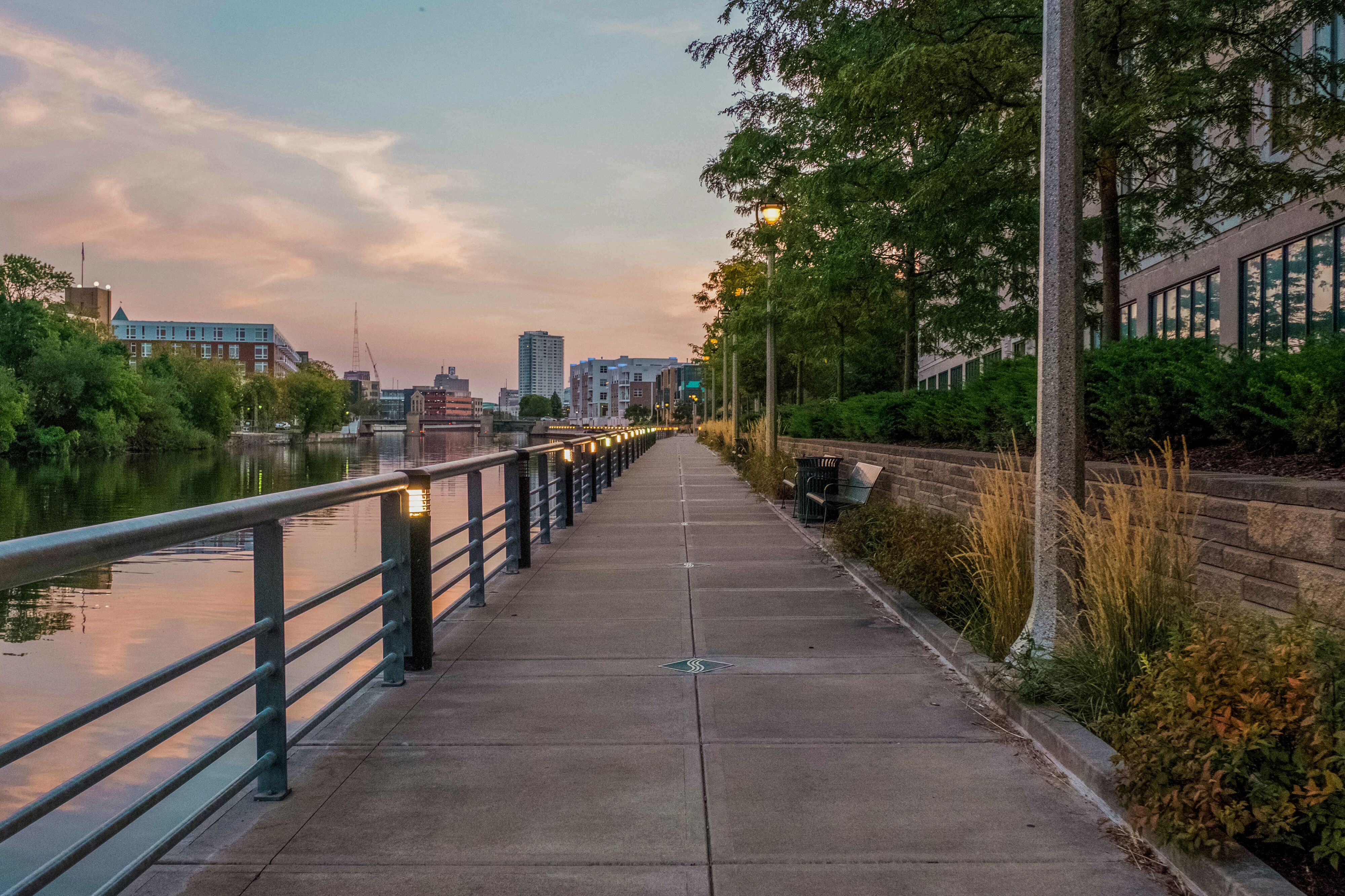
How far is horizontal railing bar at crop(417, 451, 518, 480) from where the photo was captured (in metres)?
7.14

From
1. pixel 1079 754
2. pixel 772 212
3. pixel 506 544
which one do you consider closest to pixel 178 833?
pixel 1079 754

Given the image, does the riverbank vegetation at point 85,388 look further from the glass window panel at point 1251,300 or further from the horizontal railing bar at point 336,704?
the horizontal railing bar at point 336,704

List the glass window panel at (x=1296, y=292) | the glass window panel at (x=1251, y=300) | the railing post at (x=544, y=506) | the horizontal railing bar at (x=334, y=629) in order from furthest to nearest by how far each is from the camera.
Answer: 1. the glass window panel at (x=1251, y=300)
2. the glass window panel at (x=1296, y=292)
3. the railing post at (x=544, y=506)
4. the horizontal railing bar at (x=334, y=629)

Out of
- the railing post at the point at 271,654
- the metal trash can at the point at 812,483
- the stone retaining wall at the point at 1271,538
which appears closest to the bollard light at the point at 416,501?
the railing post at the point at 271,654

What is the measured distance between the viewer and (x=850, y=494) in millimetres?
16219

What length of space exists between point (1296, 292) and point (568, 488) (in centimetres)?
1576

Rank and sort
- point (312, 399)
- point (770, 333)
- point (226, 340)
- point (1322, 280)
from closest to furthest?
point (1322, 280) → point (770, 333) → point (312, 399) → point (226, 340)

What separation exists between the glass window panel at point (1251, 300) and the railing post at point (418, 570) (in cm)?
2179

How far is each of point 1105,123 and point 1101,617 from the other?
695 centimetres

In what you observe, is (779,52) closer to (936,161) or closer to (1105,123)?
(936,161)

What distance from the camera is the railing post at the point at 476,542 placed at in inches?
342

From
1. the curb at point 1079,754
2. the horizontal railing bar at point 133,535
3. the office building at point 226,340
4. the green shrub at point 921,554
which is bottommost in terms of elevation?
the curb at point 1079,754

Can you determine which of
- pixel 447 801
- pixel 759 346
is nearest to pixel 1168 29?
pixel 447 801

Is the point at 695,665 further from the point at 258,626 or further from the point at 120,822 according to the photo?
the point at 120,822
